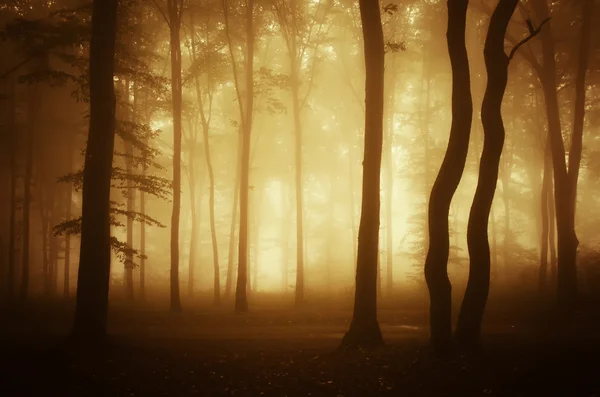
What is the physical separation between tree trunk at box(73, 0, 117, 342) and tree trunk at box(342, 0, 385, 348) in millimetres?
6516

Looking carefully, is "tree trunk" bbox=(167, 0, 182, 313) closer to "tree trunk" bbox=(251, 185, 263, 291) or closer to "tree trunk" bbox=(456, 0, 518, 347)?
"tree trunk" bbox=(456, 0, 518, 347)

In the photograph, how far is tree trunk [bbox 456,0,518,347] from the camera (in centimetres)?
960

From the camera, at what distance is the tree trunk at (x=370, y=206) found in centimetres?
1087

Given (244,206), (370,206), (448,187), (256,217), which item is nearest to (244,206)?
(244,206)

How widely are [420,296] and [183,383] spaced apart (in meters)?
17.7

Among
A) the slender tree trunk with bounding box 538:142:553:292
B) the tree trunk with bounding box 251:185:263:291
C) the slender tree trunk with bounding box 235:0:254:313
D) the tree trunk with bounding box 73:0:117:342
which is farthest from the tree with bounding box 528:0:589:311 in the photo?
the tree trunk with bounding box 251:185:263:291

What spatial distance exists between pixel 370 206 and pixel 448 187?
7.25 ft

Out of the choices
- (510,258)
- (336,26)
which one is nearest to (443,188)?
(336,26)

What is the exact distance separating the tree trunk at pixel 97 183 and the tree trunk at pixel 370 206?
6.52 meters

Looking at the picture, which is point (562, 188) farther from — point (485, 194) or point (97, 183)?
point (97, 183)

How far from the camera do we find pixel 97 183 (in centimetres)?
1129

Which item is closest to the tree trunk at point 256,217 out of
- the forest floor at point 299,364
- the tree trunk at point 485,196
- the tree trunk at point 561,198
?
the forest floor at point 299,364

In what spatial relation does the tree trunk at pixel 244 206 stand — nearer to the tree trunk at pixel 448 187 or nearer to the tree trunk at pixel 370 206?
the tree trunk at pixel 370 206

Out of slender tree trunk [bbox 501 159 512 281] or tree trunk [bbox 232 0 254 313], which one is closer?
tree trunk [bbox 232 0 254 313]
